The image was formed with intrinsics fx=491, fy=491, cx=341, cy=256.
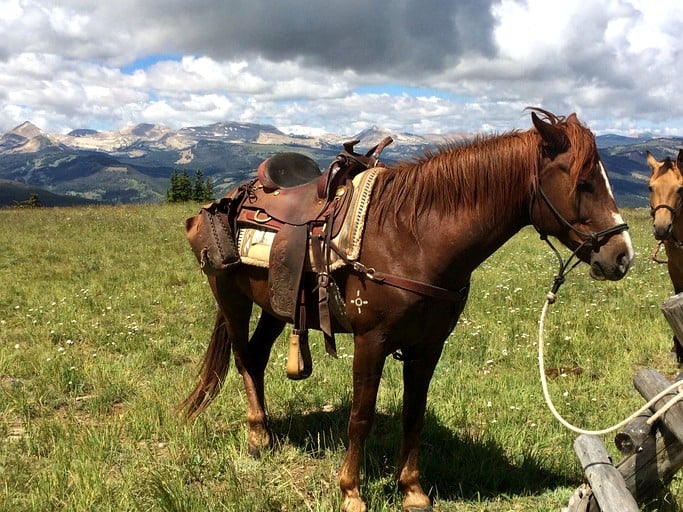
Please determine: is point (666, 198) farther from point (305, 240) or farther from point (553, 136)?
point (305, 240)

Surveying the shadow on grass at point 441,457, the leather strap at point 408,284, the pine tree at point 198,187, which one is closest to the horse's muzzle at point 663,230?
the shadow on grass at point 441,457

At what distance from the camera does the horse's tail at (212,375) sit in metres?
4.76

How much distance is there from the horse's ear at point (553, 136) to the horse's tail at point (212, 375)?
3402 millimetres

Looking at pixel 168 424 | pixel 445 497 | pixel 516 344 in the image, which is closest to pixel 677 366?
pixel 516 344

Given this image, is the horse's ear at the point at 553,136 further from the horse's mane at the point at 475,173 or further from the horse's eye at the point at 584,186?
the horse's eye at the point at 584,186

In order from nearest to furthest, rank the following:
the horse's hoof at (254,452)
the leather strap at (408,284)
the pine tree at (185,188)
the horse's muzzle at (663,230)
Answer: the leather strap at (408,284) → the horse's hoof at (254,452) → the horse's muzzle at (663,230) → the pine tree at (185,188)

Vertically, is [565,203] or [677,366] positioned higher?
[565,203]

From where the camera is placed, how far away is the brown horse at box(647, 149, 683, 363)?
6457 millimetres

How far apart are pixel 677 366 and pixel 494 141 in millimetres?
4831

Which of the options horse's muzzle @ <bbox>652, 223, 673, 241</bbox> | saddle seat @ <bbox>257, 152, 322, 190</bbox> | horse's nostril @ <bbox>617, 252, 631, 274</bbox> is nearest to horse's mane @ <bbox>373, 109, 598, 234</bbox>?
horse's nostril @ <bbox>617, 252, 631, 274</bbox>

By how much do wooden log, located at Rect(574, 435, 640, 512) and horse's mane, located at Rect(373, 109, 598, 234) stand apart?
161cm

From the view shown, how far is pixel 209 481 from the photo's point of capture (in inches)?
153

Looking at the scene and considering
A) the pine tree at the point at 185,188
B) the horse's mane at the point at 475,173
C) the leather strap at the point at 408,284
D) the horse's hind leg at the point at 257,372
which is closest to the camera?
the horse's mane at the point at 475,173

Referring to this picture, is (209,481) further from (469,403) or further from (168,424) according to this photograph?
(469,403)
